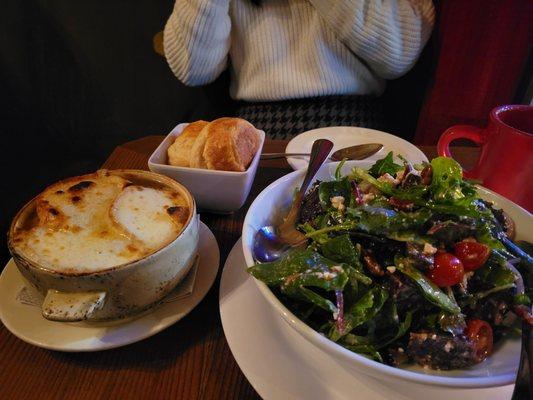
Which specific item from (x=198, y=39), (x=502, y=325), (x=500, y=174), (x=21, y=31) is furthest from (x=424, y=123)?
(x=21, y=31)

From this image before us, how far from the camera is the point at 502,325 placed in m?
0.53

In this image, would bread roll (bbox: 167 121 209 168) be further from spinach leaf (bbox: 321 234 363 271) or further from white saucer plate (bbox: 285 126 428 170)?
spinach leaf (bbox: 321 234 363 271)

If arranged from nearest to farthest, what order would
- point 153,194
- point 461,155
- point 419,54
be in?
point 153,194 → point 461,155 → point 419,54

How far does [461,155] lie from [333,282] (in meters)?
0.84

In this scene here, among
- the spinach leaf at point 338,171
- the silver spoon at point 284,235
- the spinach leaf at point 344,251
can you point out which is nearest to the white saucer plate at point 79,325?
the silver spoon at point 284,235

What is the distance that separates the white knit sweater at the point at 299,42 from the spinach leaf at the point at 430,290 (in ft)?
3.54

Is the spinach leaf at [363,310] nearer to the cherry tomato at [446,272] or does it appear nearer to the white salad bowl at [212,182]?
the cherry tomato at [446,272]

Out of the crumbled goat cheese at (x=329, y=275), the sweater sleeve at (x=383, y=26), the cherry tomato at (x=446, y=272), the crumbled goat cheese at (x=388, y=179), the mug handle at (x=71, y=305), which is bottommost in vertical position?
the mug handle at (x=71, y=305)

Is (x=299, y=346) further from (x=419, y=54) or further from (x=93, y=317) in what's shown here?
(x=419, y=54)

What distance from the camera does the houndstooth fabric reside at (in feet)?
5.01

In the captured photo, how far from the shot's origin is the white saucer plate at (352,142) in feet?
3.41

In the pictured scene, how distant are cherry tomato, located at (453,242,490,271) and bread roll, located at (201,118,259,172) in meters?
0.47

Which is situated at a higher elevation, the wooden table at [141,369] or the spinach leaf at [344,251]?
the spinach leaf at [344,251]

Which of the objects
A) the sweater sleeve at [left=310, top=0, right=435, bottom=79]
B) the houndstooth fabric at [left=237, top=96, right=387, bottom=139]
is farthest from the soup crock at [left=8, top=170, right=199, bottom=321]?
the sweater sleeve at [left=310, top=0, right=435, bottom=79]
